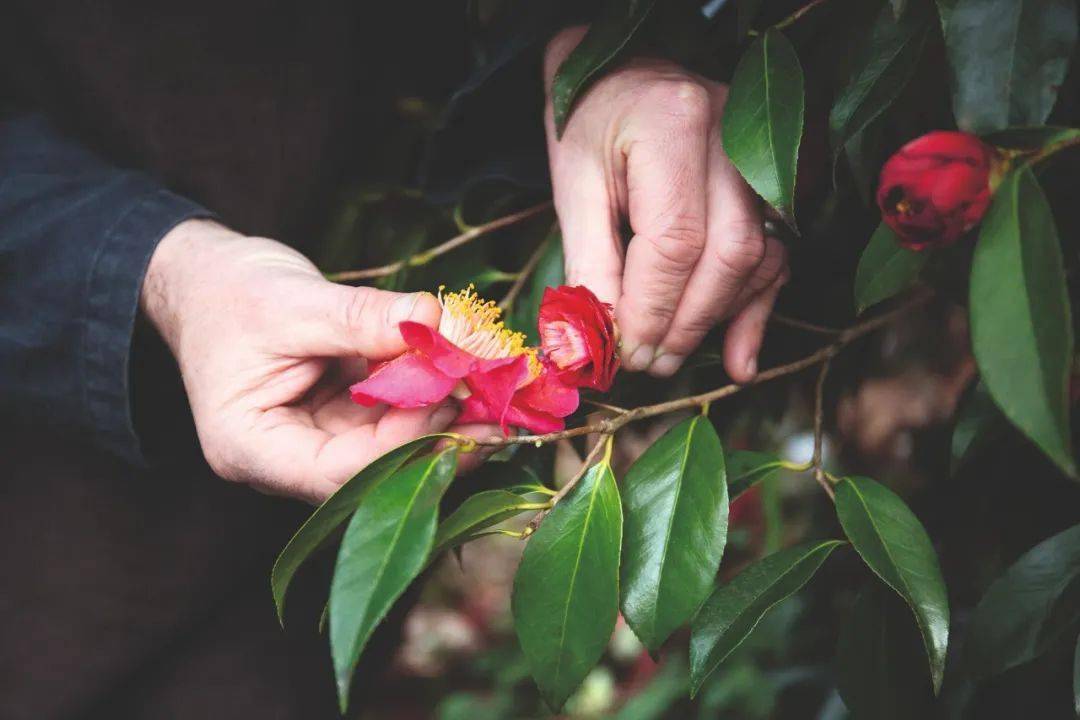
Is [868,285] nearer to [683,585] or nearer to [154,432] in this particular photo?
[683,585]

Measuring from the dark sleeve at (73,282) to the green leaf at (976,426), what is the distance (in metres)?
0.74

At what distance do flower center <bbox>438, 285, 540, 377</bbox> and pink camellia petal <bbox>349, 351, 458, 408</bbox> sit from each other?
0.07 m

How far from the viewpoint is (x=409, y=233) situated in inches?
41.0

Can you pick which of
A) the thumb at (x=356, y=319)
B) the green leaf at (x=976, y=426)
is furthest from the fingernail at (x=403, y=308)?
the green leaf at (x=976, y=426)

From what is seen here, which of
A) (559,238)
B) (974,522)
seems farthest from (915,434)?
(559,238)

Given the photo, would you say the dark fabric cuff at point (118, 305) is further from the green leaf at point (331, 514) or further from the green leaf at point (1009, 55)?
the green leaf at point (1009, 55)

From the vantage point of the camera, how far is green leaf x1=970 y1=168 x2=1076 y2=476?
41cm

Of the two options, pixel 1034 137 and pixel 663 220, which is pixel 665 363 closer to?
pixel 663 220

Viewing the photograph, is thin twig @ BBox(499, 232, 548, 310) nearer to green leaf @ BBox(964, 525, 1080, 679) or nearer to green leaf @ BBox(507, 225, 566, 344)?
green leaf @ BBox(507, 225, 566, 344)

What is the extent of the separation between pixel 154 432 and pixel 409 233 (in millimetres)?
360

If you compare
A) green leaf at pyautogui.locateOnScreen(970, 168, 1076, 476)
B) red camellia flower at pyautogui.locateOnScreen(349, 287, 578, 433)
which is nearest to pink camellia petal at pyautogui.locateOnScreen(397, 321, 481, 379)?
red camellia flower at pyautogui.locateOnScreen(349, 287, 578, 433)

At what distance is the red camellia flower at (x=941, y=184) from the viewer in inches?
19.1

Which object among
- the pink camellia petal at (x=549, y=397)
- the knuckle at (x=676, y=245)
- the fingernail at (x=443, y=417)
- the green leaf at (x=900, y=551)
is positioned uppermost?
the knuckle at (x=676, y=245)

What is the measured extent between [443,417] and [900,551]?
35cm
